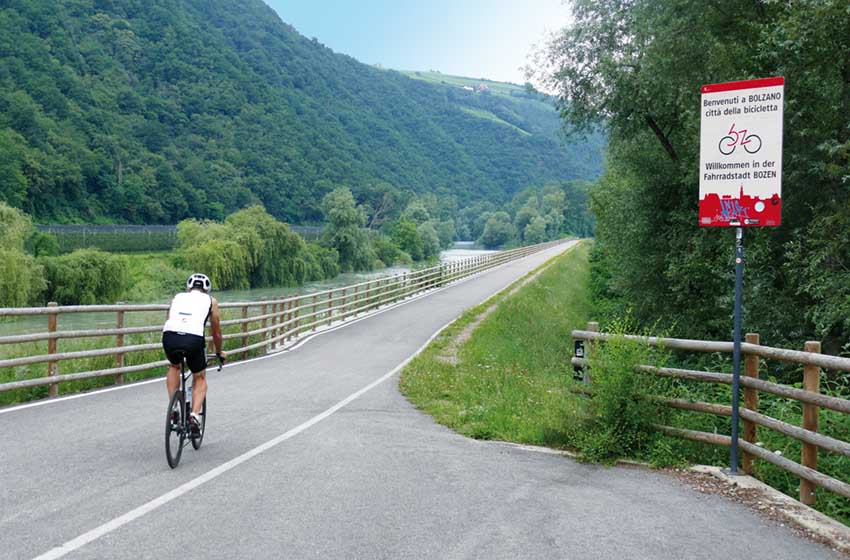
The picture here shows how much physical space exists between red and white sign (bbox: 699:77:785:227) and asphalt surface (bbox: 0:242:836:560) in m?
2.40

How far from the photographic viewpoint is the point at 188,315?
705 centimetres

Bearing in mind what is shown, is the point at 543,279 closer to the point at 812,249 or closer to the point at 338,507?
the point at 812,249

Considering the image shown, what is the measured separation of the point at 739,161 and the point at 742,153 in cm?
7

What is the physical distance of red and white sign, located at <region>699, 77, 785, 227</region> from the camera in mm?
6359

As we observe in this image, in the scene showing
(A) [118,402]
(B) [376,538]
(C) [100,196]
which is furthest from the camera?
(C) [100,196]

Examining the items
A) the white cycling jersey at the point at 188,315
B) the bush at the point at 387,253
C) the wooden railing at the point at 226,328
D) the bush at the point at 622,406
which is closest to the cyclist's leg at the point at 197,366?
the white cycling jersey at the point at 188,315

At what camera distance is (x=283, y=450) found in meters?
7.53

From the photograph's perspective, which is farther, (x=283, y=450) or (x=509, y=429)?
(x=509, y=429)

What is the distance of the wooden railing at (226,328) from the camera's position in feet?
34.6

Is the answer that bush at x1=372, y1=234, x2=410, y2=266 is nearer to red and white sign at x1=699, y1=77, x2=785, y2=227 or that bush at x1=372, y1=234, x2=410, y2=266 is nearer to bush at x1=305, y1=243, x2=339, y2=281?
bush at x1=305, y1=243, x2=339, y2=281

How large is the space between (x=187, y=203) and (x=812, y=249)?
13772 cm

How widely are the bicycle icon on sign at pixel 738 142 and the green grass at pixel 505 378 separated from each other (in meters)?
3.07

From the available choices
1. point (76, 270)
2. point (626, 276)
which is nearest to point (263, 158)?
point (76, 270)

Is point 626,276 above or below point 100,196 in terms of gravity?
below
